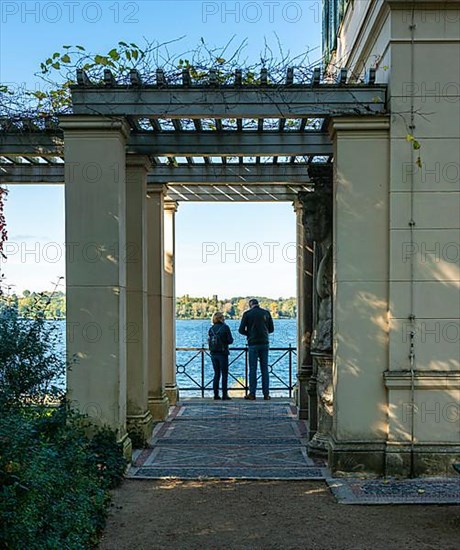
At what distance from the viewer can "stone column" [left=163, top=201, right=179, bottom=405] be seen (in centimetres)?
1285

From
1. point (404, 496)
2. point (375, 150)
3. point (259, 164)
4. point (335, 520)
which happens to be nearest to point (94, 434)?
point (335, 520)

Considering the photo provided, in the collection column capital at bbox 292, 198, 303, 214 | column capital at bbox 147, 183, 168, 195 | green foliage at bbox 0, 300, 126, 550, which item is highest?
column capital at bbox 147, 183, 168, 195

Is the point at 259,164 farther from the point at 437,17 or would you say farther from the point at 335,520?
the point at 335,520

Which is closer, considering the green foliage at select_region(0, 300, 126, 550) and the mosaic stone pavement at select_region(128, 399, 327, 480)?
the green foliage at select_region(0, 300, 126, 550)

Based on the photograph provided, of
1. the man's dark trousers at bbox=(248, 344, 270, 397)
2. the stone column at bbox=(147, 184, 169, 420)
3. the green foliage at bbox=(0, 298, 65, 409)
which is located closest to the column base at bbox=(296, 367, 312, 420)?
the man's dark trousers at bbox=(248, 344, 270, 397)

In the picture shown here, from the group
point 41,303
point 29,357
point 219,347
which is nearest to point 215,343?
point 219,347

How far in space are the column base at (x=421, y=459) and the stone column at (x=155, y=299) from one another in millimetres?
4595

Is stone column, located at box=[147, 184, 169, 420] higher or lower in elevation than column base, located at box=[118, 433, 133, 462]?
higher

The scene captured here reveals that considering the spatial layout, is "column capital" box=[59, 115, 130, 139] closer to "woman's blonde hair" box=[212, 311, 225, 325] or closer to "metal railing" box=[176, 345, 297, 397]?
"woman's blonde hair" box=[212, 311, 225, 325]

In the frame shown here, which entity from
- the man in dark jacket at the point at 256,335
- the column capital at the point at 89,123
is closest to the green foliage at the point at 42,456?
the column capital at the point at 89,123

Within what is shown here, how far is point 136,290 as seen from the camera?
9.30 m

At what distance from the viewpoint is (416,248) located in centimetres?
742

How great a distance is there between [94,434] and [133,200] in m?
3.45

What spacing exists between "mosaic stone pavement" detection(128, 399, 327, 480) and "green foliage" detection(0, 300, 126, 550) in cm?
103
